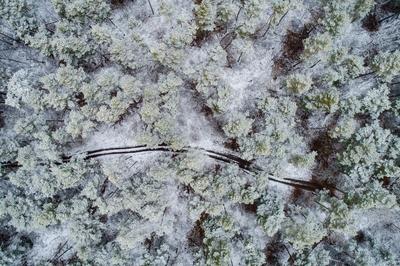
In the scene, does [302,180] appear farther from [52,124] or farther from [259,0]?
[52,124]

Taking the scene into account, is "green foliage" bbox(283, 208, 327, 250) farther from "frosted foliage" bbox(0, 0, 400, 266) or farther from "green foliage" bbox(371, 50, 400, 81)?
"green foliage" bbox(371, 50, 400, 81)

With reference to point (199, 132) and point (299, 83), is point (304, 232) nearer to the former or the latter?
point (299, 83)

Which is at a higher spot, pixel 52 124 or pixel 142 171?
pixel 52 124

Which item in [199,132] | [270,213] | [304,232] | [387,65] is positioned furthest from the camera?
[199,132]

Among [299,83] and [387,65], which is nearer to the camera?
[387,65]

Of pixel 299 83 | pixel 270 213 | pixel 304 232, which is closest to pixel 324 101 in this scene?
pixel 299 83

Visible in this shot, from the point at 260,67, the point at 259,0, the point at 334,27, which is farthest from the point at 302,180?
the point at 259,0

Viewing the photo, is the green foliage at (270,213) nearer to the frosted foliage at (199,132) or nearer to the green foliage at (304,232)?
the frosted foliage at (199,132)

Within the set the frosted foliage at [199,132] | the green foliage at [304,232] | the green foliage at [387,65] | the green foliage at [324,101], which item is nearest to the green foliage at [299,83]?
the frosted foliage at [199,132]
